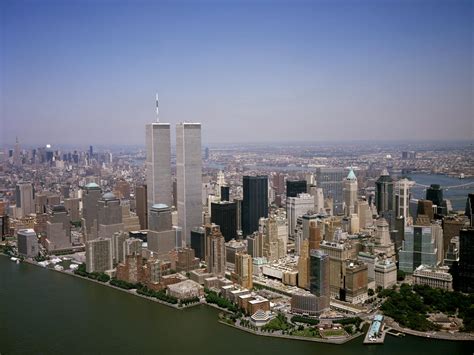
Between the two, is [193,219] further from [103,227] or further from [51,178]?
[51,178]

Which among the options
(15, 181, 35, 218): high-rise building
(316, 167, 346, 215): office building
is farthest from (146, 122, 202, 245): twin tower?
(316, 167, 346, 215): office building

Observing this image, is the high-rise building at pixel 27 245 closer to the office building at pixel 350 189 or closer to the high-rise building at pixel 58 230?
the high-rise building at pixel 58 230

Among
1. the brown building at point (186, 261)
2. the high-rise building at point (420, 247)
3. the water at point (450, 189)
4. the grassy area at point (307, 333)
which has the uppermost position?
the water at point (450, 189)

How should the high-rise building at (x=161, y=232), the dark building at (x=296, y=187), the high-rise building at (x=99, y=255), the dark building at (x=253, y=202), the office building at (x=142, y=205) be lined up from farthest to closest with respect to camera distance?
the dark building at (x=296, y=187), the office building at (x=142, y=205), the dark building at (x=253, y=202), the high-rise building at (x=161, y=232), the high-rise building at (x=99, y=255)

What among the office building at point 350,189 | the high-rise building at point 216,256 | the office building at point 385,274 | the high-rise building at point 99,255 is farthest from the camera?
the office building at point 350,189

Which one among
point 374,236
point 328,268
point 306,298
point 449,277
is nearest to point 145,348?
point 306,298

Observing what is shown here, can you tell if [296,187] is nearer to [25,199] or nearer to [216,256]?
[216,256]

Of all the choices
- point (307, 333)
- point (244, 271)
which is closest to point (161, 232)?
point (244, 271)

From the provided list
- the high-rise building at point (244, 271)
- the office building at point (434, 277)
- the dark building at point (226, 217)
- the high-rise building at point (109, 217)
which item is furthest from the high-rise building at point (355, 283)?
the high-rise building at point (109, 217)
